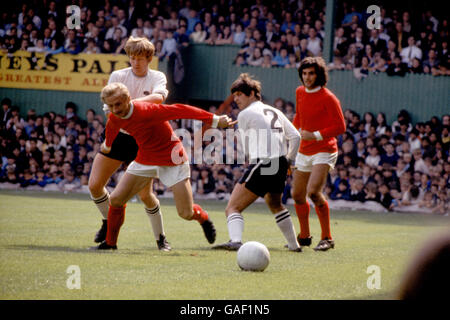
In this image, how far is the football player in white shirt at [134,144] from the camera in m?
7.96

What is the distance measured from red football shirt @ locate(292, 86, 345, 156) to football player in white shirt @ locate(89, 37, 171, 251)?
75.7 inches

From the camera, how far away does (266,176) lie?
7.68 m

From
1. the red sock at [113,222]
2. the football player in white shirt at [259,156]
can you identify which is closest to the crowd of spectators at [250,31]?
the football player in white shirt at [259,156]

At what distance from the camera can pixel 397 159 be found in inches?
671

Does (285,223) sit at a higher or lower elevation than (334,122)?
lower

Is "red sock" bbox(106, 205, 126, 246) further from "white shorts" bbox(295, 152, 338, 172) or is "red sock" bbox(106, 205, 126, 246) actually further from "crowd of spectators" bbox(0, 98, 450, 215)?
"crowd of spectators" bbox(0, 98, 450, 215)

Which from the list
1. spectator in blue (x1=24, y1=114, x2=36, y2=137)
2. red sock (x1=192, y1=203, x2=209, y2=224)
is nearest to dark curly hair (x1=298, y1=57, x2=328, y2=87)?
red sock (x1=192, y1=203, x2=209, y2=224)

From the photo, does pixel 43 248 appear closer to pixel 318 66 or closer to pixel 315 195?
pixel 315 195

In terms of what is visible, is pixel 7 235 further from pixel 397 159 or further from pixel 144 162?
pixel 397 159

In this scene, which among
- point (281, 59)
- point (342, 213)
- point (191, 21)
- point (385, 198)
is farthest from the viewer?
point (191, 21)

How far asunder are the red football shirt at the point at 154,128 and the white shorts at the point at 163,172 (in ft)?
0.17

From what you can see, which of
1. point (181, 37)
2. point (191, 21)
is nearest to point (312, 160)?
point (181, 37)

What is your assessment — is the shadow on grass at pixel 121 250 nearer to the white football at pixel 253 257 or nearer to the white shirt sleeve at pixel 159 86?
the white football at pixel 253 257

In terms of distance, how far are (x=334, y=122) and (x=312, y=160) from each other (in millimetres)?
551
